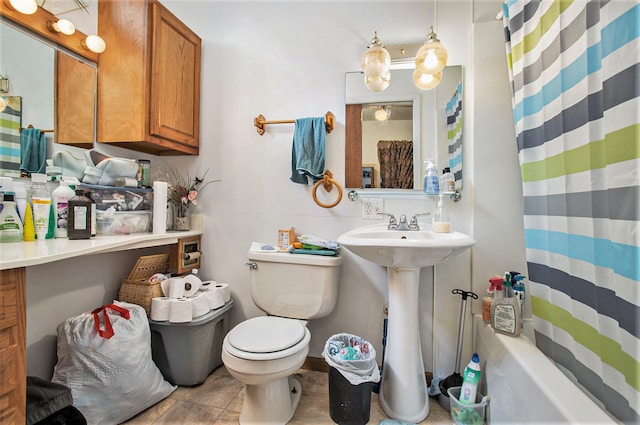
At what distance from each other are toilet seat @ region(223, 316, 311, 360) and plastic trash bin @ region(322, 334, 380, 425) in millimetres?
196

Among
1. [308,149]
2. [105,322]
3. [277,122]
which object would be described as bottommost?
[105,322]

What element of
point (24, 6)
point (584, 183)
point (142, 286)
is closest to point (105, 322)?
point (142, 286)

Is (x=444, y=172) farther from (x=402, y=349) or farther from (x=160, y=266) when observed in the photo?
(x=160, y=266)

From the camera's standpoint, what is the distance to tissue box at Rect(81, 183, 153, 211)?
1.35m

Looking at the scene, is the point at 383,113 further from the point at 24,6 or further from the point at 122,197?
the point at 24,6

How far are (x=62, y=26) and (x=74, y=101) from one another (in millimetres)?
332

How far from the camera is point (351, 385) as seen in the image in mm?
1148

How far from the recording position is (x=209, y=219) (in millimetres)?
1741

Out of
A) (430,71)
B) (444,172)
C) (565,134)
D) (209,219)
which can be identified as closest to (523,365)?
(565,134)

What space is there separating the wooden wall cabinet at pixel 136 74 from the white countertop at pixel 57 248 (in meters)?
0.53

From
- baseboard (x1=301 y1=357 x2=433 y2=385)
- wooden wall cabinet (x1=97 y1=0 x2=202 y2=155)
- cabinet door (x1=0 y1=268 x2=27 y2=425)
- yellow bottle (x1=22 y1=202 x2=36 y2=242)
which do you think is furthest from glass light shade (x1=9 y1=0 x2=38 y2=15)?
baseboard (x1=301 y1=357 x2=433 y2=385)

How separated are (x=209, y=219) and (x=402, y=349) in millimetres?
1352

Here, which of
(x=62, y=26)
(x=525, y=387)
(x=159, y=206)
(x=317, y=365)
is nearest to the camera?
(x=525, y=387)

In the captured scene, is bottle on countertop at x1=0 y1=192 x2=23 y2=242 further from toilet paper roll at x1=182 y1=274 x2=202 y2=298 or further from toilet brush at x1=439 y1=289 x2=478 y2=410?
toilet brush at x1=439 y1=289 x2=478 y2=410
